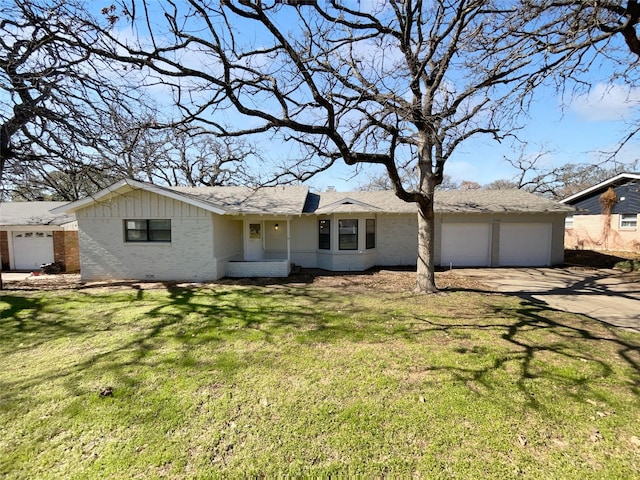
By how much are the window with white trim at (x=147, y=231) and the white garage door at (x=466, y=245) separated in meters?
12.4

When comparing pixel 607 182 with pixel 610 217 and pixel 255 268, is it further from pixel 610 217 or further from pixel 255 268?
pixel 255 268

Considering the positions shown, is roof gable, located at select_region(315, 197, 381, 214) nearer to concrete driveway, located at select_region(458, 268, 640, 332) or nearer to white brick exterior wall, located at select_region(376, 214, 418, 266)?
white brick exterior wall, located at select_region(376, 214, 418, 266)

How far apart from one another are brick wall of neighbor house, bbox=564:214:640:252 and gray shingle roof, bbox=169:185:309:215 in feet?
61.9

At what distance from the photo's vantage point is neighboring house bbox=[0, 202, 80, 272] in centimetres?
A: 1455

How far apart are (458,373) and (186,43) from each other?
25.0 feet

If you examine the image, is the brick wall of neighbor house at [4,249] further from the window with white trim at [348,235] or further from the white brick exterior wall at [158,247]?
the window with white trim at [348,235]

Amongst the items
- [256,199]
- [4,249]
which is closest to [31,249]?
[4,249]

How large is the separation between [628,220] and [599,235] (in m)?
1.80

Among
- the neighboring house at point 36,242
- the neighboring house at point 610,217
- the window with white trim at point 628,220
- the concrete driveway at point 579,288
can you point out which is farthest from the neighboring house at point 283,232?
the window with white trim at point 628,220

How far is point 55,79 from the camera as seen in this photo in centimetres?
539

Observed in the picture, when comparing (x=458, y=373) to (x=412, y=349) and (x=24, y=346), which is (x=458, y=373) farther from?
(x=24, y=346)

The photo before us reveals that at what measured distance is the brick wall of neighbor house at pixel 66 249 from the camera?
14.4 m

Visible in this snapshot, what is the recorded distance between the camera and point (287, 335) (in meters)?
5.86

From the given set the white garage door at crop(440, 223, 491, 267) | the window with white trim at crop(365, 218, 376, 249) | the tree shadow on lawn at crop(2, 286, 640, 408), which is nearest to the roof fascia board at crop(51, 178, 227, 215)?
the tree shadow on lawn at crop(2, 286, 640, 408)
